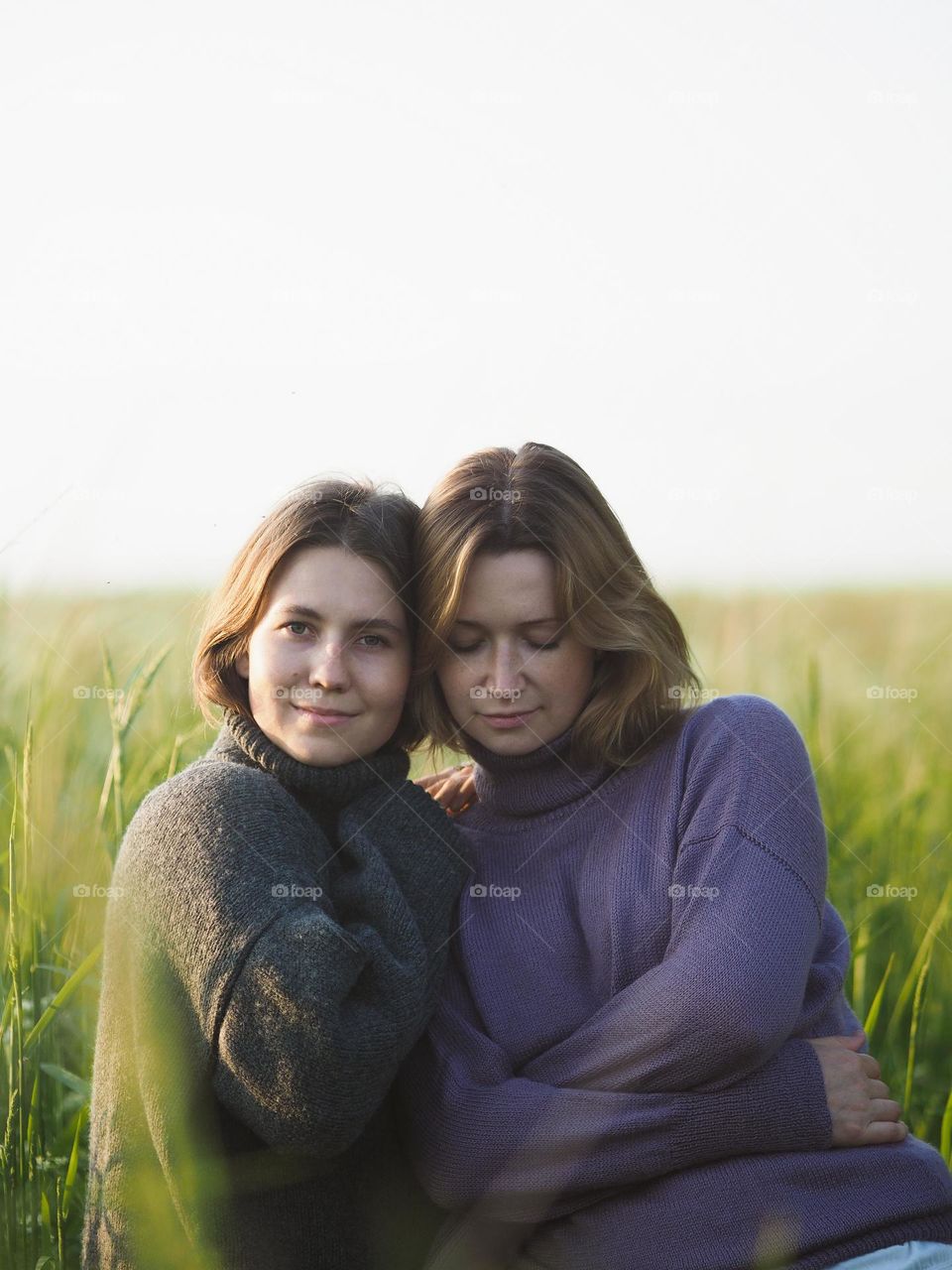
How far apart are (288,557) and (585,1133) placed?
103 centimetres

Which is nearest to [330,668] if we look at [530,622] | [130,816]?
[530,622]

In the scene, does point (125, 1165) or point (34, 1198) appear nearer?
point (125, 1165)

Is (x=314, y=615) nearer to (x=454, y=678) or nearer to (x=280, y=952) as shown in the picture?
(x=454, y=678)

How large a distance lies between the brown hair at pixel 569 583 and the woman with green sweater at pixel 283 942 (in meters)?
0.09

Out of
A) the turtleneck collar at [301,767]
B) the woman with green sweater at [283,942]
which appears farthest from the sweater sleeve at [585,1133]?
the turtleneck collar at [301,767]

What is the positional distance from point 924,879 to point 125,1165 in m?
1.97

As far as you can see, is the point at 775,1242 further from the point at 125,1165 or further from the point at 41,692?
the point at 41,692

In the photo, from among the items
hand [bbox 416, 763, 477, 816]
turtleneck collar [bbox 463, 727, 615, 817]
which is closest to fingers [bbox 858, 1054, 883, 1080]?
turtleneck collar [bbox 463, 727, 615, 817]

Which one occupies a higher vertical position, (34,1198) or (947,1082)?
(34,1198)

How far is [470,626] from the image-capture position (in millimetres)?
2250

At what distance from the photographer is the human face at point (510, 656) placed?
2.23 m

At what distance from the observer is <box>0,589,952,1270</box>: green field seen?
216 cm

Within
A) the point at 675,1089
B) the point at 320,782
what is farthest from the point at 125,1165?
the point at 675,1089

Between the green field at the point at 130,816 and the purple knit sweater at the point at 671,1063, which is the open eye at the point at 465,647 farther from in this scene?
the green field at the point at 130,816
